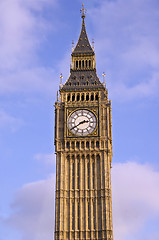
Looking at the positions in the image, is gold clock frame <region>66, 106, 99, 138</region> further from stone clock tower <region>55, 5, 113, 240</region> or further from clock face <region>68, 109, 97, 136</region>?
clock face <region>68, 109, 97, 136</region>

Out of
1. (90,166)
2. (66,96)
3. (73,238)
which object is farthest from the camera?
(66,96)

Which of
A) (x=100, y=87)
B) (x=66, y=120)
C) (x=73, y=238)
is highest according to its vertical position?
(x=100, y=87)

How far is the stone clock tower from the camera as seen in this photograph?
65.3m

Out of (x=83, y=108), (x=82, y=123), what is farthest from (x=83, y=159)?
(x=83, y=108)

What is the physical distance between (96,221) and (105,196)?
11.1ft

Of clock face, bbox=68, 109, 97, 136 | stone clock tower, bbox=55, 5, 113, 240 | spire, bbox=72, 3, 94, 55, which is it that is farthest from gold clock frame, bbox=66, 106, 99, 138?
spire, bbox=72, 3, 94, 55

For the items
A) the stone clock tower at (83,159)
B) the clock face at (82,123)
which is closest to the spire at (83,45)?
the stone clock tower at (83,159)

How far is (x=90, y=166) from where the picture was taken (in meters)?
68.9

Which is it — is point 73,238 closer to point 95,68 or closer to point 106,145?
point 106,145

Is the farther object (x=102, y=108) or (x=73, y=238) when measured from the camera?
(x=102, y=108)

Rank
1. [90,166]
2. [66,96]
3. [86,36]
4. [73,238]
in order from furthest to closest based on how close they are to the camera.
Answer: [86,36], [66,96], [90,166], [73,238]

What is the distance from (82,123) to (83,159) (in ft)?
16.7

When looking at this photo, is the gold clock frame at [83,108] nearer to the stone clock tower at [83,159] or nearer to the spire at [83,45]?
the stone clock tower at [83,159]

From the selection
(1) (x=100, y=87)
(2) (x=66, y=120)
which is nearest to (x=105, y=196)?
(2) (x=66, y=120)
